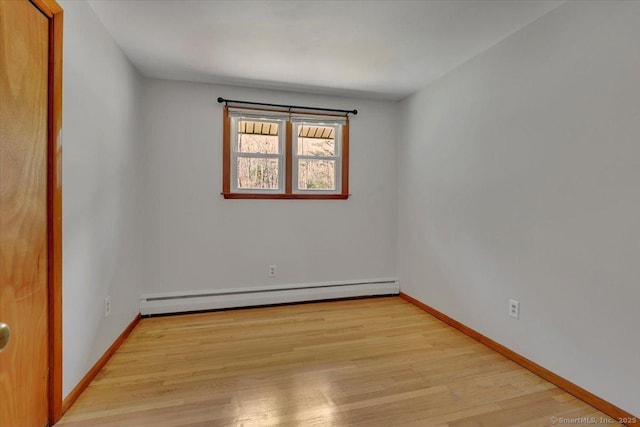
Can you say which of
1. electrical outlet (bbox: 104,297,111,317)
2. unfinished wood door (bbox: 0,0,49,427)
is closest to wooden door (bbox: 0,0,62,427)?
unfinished wood door (bbox: 0,0,49,427)

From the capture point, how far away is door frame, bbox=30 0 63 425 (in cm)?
147

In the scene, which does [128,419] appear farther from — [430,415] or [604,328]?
[604,328]

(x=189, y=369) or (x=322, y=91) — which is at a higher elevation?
(x=322, y=91)

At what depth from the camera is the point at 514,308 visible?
219cm

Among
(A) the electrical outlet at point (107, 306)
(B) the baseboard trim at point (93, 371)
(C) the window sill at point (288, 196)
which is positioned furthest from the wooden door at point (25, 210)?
(C) the window sill at point (288, 196)

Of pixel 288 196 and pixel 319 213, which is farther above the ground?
pixel 288 196

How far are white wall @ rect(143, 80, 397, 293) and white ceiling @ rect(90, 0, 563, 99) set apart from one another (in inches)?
14.5

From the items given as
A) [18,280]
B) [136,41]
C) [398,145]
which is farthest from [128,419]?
[398,145]

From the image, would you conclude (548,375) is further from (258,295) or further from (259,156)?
(259,156)

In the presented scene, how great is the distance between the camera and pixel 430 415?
1616mm

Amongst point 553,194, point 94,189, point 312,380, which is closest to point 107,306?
point 94,189

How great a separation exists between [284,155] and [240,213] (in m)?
0.81

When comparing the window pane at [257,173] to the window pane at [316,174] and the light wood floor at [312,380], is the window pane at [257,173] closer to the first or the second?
the window pane at [316,174]

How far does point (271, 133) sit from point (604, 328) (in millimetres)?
3131
